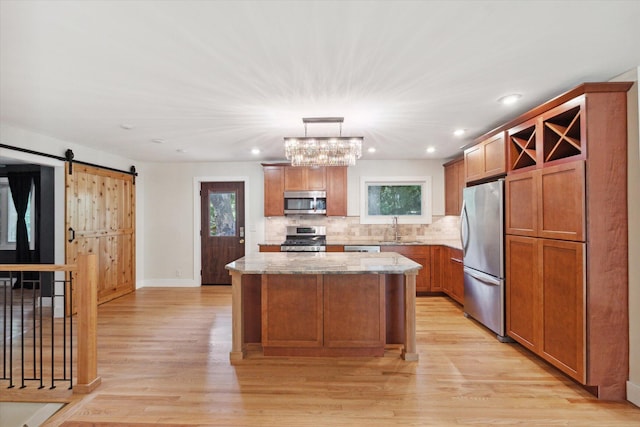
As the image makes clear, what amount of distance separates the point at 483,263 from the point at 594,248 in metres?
1.36

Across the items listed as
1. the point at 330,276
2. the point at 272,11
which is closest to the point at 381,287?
the point at 330,276

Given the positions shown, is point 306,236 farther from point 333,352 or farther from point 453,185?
point 333,352

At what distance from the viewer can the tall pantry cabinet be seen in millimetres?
2316

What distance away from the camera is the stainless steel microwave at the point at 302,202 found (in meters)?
5.50

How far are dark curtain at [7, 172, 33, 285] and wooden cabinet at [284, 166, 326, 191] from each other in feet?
15.2

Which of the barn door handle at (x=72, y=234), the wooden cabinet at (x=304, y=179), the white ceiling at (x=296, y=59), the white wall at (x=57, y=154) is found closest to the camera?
the white ceiling at (x=296, y=59)

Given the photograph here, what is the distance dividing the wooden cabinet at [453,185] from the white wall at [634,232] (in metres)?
2.71

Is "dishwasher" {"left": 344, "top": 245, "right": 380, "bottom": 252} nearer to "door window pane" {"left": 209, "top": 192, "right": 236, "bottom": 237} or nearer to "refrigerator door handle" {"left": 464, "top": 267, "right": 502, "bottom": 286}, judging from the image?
"refrigerator door handle" {"left": 464, "top": 267, "right": 502, "bottom": 286}

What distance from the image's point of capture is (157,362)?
2.97 metres

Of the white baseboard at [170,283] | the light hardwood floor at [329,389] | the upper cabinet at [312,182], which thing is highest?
the upper cabinet at [312,182]

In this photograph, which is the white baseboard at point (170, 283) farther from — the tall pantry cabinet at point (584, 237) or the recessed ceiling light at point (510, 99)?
the recessed ceiling light at point (510, 99)

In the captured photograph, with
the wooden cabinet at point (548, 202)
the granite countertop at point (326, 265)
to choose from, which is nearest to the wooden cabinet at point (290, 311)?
the granite countertop at point (326, 265)

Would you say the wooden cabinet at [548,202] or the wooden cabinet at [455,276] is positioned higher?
the wooden cabinet at [548,202]

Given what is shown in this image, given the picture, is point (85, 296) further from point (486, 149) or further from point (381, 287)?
point (486, 149)
